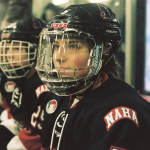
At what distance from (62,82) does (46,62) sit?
19 cm

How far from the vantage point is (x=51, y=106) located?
96 cm

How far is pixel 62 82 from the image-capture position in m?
0.74

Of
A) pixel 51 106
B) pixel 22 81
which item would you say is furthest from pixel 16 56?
pixel 51 106

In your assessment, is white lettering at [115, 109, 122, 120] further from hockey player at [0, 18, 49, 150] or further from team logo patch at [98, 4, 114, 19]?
hockey player at [0, 18, 49, 150]

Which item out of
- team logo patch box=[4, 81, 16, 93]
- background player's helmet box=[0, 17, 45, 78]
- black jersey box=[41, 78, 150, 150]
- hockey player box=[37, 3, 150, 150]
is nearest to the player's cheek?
hockey player box=[37, 3, 150, 150]

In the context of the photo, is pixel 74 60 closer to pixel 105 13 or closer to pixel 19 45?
pixel 105 13

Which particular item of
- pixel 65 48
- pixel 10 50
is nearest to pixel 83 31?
pixel 65 48

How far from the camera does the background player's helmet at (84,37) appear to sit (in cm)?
74

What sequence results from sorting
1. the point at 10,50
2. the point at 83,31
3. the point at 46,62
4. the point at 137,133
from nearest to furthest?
the point at 137,133 → the point at 83,31 → the point at 46,62 → the point at 10,50

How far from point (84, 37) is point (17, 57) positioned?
68 centimetres

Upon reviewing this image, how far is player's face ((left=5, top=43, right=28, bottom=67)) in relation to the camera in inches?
48.5

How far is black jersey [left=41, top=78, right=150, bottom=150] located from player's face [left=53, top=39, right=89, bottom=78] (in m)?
0.13

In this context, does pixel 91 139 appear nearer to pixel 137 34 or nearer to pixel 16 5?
pixel 137 34

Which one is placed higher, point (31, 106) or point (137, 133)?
point (137, 133)
